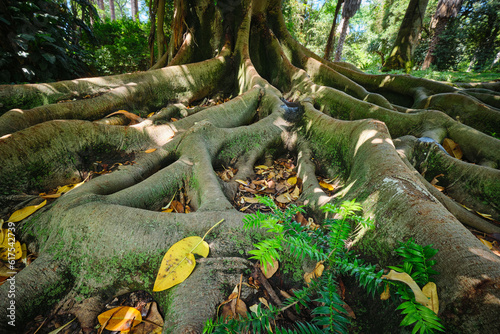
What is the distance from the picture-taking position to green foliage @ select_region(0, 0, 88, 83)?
3.43m

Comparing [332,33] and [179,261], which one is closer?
[179,261]

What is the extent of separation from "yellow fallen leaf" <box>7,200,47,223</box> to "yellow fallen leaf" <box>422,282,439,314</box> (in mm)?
2678

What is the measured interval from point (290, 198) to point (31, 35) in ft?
16.7

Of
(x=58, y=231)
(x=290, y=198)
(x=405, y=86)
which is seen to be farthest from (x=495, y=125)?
(x=58, y=231)

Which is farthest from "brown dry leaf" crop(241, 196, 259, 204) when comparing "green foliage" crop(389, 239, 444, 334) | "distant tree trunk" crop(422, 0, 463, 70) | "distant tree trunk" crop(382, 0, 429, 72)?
"distant tree trunk" crop(422, 0, 463, 70)

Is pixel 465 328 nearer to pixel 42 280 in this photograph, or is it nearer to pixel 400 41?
pixel 42 280

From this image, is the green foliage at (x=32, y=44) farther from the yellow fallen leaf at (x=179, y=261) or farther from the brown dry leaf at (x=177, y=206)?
the yellow fallen leaf at (x=179, y=261)

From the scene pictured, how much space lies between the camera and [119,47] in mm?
6828

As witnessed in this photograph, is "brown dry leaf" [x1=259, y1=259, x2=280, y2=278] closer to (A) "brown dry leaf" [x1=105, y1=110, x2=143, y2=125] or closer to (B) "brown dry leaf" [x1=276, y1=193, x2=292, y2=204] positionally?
(B) "brown dry leaf" [x1=276, y1=193, x2=292, y2=204]

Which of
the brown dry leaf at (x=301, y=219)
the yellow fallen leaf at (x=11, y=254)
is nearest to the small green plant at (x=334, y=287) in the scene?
the brown dry leaf at (x=301, y=219)

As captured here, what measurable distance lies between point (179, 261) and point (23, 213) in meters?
1.50

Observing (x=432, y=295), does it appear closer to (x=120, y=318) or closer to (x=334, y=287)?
(x=334, y=287)

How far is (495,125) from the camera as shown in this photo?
125 inches

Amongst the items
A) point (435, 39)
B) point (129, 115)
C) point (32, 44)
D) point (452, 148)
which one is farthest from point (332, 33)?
point (435, 39)
